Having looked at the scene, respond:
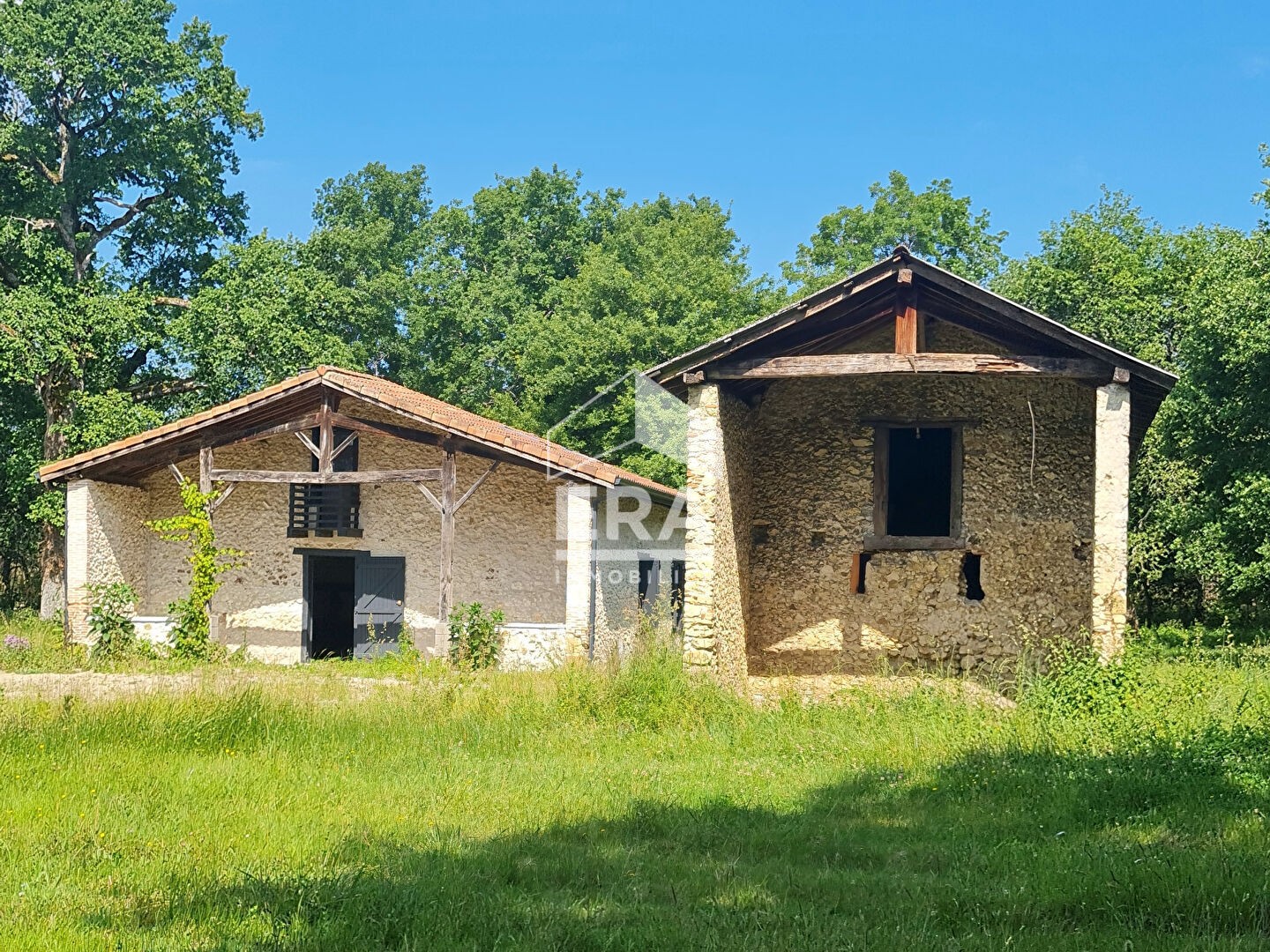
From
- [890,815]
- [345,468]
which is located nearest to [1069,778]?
[890,815]

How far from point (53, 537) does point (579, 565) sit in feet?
42.4

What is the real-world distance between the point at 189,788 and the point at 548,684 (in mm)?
4259

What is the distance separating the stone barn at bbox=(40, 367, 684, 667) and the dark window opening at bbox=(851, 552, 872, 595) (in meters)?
3.68

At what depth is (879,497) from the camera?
13484 mm

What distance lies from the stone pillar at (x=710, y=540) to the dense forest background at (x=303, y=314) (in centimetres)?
1006

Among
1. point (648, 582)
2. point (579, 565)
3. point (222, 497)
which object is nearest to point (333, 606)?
point (222, 497)

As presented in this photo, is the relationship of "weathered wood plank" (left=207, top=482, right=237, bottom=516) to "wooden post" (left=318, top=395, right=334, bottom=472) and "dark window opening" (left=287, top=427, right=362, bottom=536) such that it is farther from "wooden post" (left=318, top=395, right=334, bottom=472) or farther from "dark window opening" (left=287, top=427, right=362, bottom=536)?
"wooden post" (left=318, top=395, right=334, bottom=472)

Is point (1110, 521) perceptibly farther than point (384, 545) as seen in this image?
No

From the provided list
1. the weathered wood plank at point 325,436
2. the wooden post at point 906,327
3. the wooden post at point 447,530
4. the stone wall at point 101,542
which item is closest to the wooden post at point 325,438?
the weathered wood plank at point 325,436

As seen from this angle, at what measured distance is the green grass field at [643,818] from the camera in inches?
196

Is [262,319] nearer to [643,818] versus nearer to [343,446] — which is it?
[343,446]

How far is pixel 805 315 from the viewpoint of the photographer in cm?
1173

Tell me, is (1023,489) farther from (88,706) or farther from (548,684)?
(88,706)

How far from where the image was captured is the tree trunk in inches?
866
